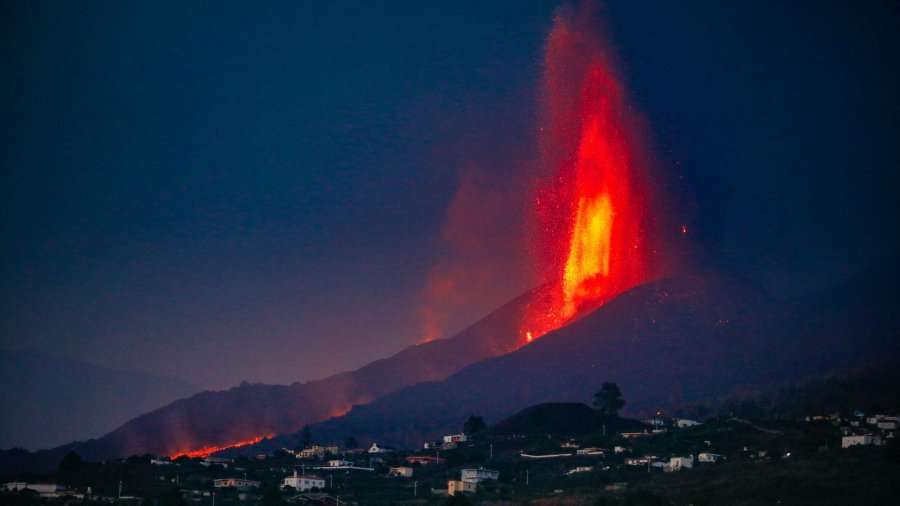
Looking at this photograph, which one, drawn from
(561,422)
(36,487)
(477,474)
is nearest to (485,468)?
(477,474)

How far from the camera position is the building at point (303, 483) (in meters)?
111

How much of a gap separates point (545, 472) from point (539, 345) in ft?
240

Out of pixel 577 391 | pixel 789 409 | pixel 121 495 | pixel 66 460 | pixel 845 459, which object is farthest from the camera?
pixel 577 391

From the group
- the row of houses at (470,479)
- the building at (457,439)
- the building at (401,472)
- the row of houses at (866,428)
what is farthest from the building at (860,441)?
the building at (457,439)

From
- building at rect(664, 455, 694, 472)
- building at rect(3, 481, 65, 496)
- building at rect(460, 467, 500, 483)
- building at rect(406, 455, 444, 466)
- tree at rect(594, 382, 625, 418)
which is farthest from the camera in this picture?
tree at rect(594, 382, 625, 418)

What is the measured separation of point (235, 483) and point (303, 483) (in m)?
4.52

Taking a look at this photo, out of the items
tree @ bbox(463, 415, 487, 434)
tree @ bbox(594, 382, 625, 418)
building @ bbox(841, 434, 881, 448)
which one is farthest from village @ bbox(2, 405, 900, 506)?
tree @ bbox(594, 382, 625, 418)

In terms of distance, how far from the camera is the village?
10312cm

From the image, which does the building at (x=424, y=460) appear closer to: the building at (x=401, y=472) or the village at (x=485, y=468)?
the village at (x=485, y=468)

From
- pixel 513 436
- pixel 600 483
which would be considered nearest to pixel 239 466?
pixel 513 436

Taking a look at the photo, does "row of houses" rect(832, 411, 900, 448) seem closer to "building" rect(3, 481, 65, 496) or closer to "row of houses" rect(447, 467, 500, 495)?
"row of houses" rect(447, 467, 500, 495)

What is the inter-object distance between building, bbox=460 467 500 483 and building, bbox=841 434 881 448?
74.3 ft

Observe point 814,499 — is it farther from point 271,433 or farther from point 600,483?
point 271,433

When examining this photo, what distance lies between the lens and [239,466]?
124 metres
